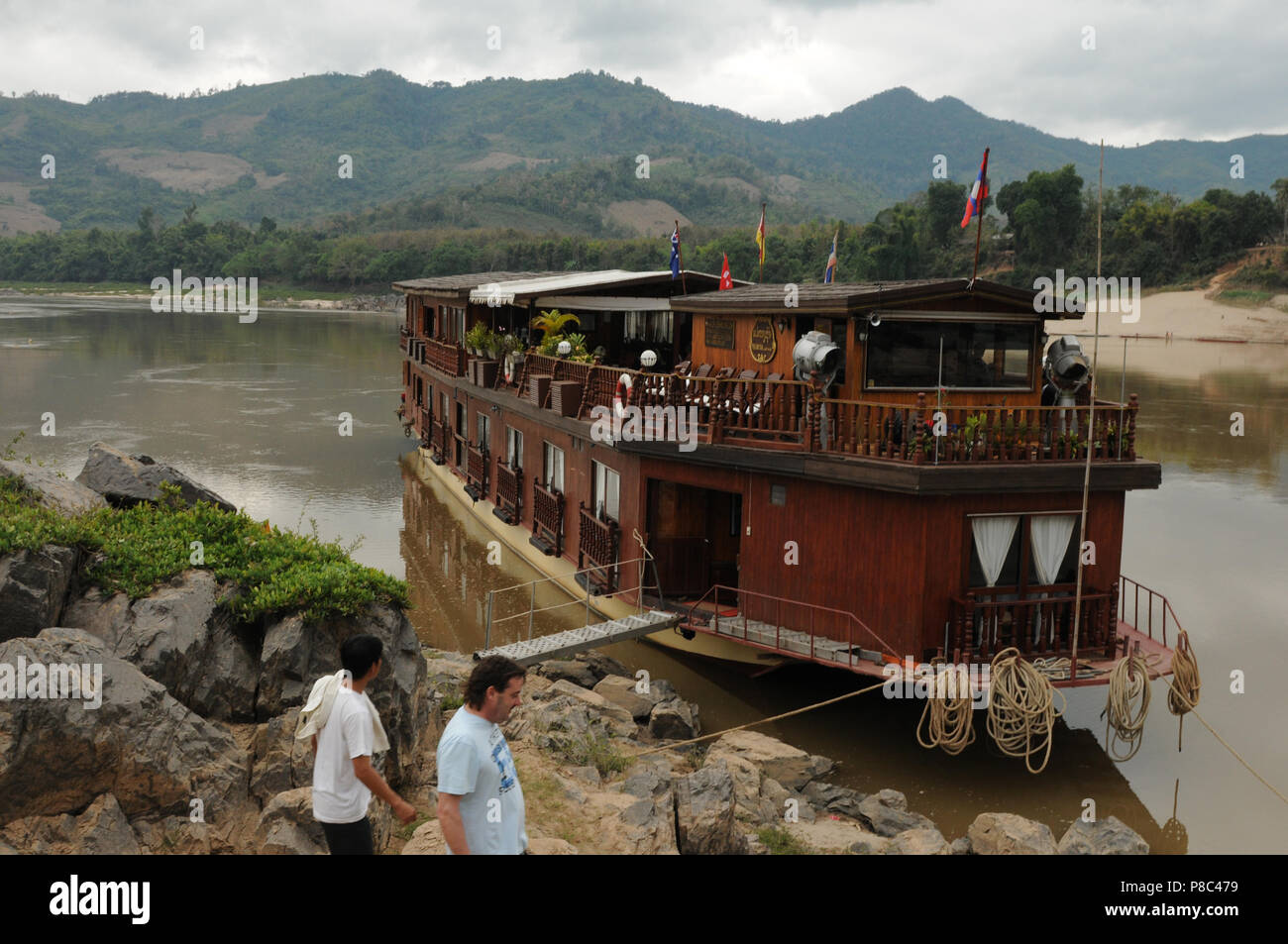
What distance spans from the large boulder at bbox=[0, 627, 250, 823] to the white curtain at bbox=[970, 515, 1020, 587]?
8.81 meters

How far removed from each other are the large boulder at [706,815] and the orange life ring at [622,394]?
24.3 feet

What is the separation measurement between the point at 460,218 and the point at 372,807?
7826 inches

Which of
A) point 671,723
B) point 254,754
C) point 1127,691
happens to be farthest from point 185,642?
point 1127,691

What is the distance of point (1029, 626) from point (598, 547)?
6875 millimetres

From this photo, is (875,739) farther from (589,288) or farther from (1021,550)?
(589,288)

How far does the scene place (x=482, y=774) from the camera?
202 inches

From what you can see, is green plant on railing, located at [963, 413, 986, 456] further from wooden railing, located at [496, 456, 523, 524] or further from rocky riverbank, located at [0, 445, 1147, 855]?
wooden railing, located at [496, 456, 523, 524]

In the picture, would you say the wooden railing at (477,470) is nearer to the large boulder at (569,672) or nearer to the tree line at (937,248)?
the large boulder at (569,672)

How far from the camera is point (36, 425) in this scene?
37.6 m

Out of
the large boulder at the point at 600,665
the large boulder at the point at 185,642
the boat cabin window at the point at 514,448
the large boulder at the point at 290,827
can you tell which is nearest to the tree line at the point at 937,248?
the boat cabin window at the point at 514,448

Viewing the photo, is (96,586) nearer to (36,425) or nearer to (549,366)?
(549,366)

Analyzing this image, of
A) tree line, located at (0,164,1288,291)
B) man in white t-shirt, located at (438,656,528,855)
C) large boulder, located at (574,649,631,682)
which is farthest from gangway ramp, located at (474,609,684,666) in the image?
tree line, located at (0,164,1288,291)

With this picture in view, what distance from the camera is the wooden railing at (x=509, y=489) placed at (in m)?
22.0
